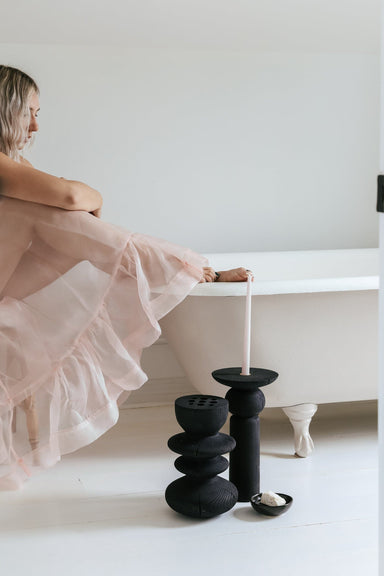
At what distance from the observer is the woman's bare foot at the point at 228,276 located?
2.00 m

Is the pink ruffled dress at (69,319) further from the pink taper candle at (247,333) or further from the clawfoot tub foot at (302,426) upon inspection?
the clawfoot tub foot at (302,426)

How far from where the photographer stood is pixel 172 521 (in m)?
1.73

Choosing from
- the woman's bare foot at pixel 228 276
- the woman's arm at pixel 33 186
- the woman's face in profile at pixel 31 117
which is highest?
the woman's face in profile at pixel 31 117

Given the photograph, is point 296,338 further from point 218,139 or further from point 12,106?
point 218,139

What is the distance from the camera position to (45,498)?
6.23 feet

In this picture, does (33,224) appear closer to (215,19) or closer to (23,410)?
(23,410)

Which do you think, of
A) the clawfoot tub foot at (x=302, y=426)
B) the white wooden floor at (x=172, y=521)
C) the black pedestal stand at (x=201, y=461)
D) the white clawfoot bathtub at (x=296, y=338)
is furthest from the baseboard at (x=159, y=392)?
the black pedestal stand at (x=201, y=461)

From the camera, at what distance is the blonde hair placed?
1.98 meters

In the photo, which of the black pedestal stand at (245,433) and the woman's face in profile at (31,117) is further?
the woman's face in profile at (31,117)

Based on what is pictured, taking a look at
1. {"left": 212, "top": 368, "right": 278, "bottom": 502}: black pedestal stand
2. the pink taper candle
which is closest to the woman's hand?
the pink taper candle

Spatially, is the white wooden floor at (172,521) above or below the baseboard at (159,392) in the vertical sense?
below

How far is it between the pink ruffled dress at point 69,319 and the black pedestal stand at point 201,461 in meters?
0.18

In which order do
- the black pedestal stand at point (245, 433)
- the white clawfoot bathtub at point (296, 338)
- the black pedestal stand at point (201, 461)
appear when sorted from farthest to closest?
the white clawfoot bathtub at point (296, 338), the black pedestal stand at point (245, 433), the black pedestal stand at point (201, 461)

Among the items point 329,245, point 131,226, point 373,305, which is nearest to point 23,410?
point 373,305
